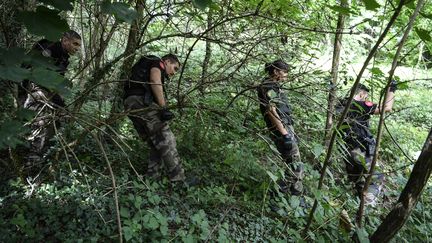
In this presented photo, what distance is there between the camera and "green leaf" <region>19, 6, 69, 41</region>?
1188 mm

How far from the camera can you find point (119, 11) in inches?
51.1

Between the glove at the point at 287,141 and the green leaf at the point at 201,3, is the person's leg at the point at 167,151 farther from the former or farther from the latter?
the green leaf at the point at 201,3

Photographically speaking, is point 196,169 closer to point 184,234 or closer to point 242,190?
point 242,190

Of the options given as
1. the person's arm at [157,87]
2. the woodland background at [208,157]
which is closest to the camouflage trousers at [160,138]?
the person's arm at [157,87]

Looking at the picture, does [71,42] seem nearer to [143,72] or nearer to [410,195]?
[143,72]

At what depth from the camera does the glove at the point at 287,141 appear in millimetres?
4223

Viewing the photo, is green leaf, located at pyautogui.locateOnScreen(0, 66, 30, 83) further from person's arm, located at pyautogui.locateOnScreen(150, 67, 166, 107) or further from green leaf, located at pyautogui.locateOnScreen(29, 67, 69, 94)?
person's arm, located at pyautogui.locateOnScreen(150, 67, 166, 107)

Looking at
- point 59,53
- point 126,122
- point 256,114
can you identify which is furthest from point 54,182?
point 256,114

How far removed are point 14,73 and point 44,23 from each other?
194mm

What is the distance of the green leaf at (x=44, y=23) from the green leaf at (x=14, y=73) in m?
0.13

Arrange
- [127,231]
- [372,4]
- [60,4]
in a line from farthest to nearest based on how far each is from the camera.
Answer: [127,231], [372,4], [60,4]

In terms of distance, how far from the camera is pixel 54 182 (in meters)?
3.81

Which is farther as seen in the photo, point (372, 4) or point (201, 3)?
point (372, 4)

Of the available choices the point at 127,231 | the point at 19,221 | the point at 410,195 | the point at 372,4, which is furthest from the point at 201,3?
the point at 19,221
